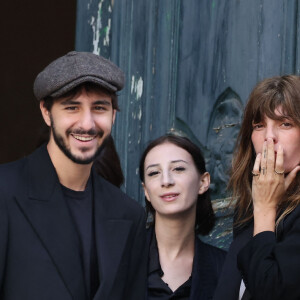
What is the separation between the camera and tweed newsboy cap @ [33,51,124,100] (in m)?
2.47

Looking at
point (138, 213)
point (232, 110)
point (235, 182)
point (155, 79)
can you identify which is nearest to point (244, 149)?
point (235, 182)

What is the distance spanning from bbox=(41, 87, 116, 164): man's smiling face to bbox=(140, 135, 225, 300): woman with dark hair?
0.68 metres

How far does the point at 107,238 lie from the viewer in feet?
8.49

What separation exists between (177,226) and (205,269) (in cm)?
21

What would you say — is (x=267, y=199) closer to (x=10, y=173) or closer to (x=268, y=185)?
(x=268, y=185)

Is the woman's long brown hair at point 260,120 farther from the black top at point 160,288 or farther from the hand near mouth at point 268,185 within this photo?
the black top at point 160,288

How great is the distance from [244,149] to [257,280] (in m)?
0.61

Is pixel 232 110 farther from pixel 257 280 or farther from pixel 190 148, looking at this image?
pixel 257 280

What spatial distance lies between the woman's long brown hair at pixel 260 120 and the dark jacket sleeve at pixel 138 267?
0.34 m

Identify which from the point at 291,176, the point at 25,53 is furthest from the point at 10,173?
the point at 25,53

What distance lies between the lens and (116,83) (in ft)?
8.43

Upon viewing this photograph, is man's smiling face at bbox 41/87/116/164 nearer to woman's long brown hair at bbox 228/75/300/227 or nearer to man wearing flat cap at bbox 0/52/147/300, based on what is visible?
man wearing flat cap at bbox 0/52/147/300

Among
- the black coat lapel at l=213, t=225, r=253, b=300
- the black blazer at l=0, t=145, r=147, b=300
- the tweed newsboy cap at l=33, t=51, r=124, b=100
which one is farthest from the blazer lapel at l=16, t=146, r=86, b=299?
the black coat lapel at l=213, t=225, r=253, b=300

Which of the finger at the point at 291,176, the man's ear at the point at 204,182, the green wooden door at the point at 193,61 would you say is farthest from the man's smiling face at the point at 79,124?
the green wooden door at the point at 193,61
